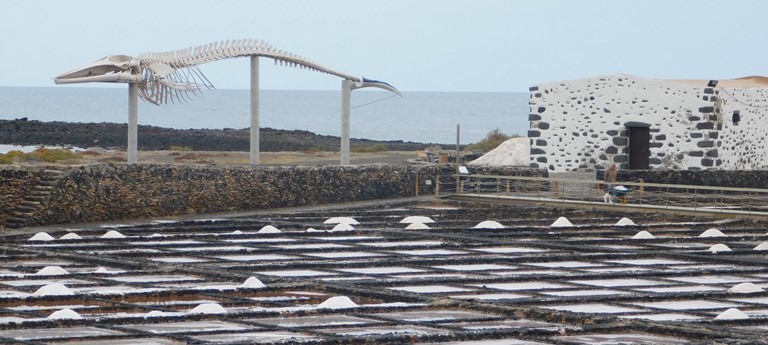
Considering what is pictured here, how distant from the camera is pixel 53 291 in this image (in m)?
14.7

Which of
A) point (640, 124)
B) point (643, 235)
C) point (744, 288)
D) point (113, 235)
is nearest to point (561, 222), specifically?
point (643, 235)

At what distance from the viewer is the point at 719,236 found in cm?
2155

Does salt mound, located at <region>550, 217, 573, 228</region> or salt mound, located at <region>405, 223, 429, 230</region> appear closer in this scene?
salt mound, located at <region>405, 223, 429, 230</region>

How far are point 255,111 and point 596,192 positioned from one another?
277 inches

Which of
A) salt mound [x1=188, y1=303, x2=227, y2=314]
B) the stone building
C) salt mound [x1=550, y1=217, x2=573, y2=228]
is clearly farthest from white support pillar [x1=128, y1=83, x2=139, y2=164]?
salt mound [x1=188, y1=303, x2=227, y2=314]

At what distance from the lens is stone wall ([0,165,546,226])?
21.7m

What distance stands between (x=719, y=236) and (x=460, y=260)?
5186 millimetres

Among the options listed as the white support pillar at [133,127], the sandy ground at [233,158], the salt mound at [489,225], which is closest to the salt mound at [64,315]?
the salt mound at [489,225]

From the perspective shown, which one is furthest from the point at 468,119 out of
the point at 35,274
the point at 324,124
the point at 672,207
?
the point at 35,274

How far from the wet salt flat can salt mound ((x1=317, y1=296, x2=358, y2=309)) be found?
3cm

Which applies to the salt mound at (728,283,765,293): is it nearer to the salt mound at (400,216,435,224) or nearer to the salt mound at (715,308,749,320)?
the salt mound at (715,308,749,320)

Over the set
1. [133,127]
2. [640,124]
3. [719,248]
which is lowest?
[719,248]

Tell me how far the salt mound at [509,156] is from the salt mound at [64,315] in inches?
822

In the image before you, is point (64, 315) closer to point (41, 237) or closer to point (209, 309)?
point (209, 309)
